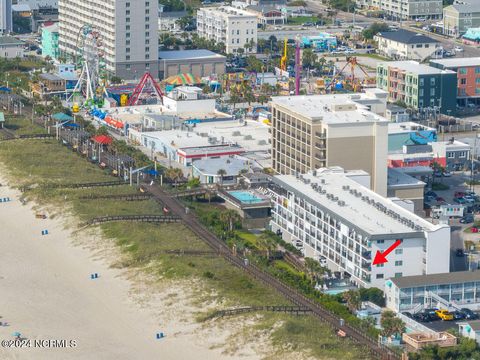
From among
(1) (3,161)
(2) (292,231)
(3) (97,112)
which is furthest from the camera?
(3) (97,112)

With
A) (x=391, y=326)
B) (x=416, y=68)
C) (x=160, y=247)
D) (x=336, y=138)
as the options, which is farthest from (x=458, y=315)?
(x=416, y=68)

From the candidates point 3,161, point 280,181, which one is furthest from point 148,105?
point 280,181

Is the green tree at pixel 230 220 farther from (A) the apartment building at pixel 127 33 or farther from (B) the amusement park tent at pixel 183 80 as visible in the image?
(A) the apartment building at pixel 127 33

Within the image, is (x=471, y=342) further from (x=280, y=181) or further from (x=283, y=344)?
(x=280, y=181)

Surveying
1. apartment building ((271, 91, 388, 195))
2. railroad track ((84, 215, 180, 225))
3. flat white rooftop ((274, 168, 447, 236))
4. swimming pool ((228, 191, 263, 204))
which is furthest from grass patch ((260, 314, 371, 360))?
apartment building ((271, 91, 388, 195))

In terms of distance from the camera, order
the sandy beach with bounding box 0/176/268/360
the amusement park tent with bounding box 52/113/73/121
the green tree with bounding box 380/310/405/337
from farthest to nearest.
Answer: the amusement park tent with bounding box 52/113/73/121, the green tree with bounding box 380/310/405/337, the sandy beach with bounding box 0/176/268/360

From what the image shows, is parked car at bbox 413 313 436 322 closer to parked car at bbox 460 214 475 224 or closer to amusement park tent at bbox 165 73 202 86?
parked car at bbox 460 214 475 224

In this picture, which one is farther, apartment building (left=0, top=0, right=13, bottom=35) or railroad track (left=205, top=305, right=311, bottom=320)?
apartment building (left=0, top=0, right=13, bottom=35)
